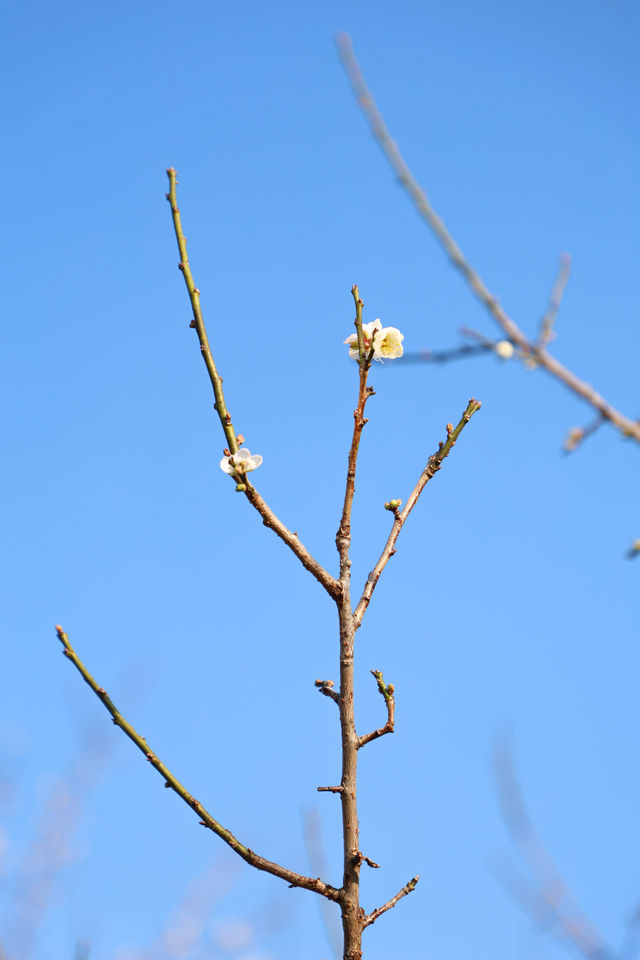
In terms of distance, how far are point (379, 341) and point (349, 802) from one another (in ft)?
6.30

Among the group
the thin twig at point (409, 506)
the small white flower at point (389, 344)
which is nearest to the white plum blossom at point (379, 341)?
the small white flower at point (389, 344)

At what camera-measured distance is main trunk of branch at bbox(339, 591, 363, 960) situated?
2488mm

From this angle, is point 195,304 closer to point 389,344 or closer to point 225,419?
point 225,419

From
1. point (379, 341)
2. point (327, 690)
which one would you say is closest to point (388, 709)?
point (327, 690)

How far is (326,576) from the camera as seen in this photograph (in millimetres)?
2951

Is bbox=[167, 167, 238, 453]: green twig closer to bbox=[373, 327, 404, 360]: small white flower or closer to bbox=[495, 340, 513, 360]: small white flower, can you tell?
bbox=[373, 327, 404, 360]: small white flower

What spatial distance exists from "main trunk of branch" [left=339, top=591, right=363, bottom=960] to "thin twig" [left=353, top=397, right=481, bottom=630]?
9 centimetres

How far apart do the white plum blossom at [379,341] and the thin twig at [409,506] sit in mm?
478

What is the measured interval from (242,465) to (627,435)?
182 cm

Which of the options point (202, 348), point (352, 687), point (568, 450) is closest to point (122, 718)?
point (352, 687)

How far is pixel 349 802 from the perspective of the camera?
262 cm

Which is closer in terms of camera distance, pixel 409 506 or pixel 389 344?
pixel 409 506

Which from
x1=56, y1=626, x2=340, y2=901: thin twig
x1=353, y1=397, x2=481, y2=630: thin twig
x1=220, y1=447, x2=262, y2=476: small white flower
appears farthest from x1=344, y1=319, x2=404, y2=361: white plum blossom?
x1=56, y1=626, x2=340, y2=901: thin twig

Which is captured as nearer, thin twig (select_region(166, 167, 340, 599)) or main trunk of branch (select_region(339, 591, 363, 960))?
main trunk of branch (select_region(339, 591, 363, 960))
